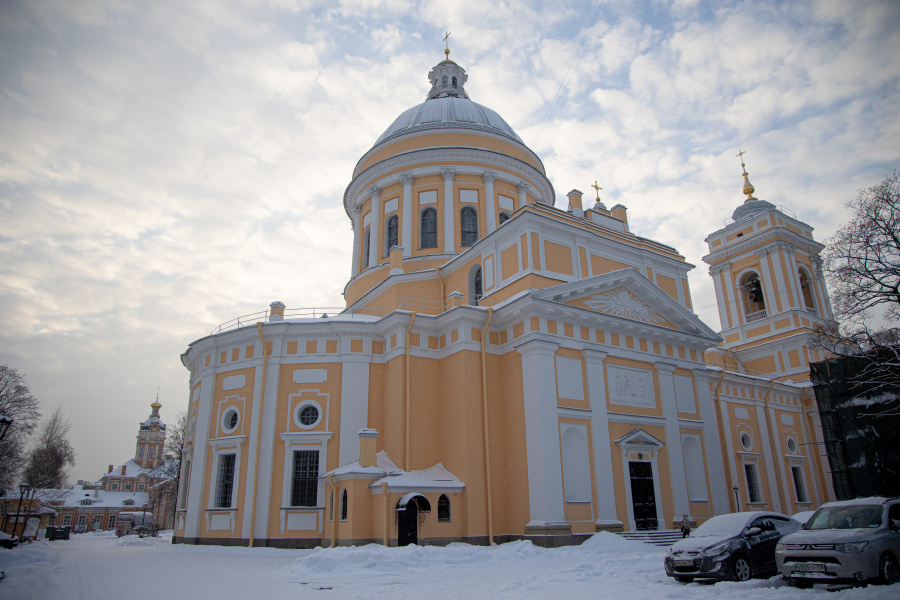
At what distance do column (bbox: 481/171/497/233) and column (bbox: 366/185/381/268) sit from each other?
5.04m

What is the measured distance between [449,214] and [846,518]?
64.7ft

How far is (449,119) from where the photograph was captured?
95.9 feet

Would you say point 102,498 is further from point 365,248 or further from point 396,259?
point 396,259

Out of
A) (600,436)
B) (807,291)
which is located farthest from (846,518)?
(807,291)

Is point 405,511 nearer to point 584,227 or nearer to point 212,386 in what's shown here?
point 212,386

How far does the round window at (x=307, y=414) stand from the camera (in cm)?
2006

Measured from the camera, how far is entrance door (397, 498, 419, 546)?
16.3 metres

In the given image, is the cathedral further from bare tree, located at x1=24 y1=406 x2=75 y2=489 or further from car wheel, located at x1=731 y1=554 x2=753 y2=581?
bare tree, located at x1=24 y1=406 x2=75 y2=489

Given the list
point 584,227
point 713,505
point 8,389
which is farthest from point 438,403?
point 8,389

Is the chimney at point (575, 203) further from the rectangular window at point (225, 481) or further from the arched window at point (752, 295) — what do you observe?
the arched window at point (752, 295)

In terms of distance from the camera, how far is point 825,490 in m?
28.9

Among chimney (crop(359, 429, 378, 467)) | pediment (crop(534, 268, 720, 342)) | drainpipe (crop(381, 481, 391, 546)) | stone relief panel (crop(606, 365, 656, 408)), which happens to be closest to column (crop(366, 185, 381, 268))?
pediment (crop(534, 268, 720, 342))

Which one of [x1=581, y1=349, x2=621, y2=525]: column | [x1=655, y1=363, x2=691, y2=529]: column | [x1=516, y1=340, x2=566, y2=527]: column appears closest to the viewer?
[x1=516, y1=340, x2=566, y2=527]: column

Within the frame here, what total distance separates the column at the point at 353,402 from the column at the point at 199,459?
5.12 m
